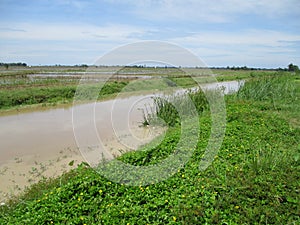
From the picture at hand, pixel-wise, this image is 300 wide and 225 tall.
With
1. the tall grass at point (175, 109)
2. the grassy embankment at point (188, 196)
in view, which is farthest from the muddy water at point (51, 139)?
the grassy embankment at point (188, 196)

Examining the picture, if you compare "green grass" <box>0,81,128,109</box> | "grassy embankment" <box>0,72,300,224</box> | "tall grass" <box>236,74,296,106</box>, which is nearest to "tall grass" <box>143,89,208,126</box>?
"tall grass" <box>236,74,296,106</box>

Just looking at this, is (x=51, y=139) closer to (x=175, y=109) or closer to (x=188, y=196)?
(x=175, y=109)

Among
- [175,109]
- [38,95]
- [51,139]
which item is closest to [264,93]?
[175,109]

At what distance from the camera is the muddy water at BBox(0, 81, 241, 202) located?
5098 mm

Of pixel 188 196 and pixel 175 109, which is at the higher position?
pixel 175 109

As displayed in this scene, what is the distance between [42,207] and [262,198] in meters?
2.50

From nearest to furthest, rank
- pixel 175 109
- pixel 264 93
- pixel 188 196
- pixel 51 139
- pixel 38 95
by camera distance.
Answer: pixel 188 196
pixel 51 139
pixel 175 109
pixel 264 93
pixel 38 95

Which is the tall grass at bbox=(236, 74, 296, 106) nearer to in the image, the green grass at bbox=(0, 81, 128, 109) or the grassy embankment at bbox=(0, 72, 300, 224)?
the grassy embankment at bbox=(0, 72, 300, 224)

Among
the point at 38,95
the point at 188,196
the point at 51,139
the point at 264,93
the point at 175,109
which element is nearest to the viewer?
the point at 188,196

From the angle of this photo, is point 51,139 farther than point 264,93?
No

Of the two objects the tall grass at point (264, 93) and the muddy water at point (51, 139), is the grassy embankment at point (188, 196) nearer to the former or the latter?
the muddy water at point (51, 139)

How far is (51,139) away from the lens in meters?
7.33

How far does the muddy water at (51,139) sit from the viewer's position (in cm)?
510

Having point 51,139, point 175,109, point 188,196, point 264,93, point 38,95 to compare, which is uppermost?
point 264,93
